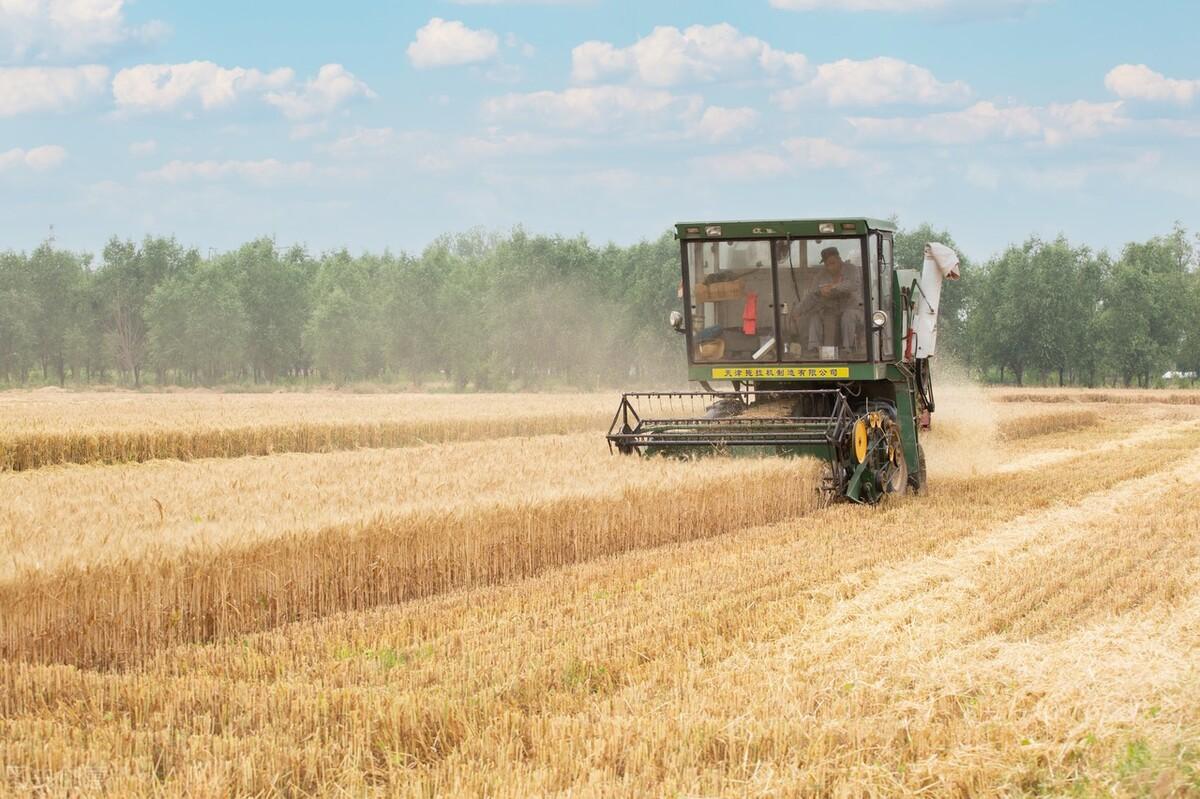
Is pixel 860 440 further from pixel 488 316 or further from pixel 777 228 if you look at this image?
pixel 488 316

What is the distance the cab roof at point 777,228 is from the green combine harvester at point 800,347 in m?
0.01

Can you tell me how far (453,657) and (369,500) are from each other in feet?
10.8

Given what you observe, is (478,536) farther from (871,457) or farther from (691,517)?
(871,457)

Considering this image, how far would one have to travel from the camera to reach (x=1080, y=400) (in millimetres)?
41750

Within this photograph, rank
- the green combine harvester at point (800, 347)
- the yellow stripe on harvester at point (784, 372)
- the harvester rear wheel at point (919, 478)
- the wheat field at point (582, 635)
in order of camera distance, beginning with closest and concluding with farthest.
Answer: the wheat field at point (582, 635) → the green combine harvester at point (800, 347) → the yellow stripe on harvester at point (784, 372) → the harvester rear wheel at point (919, 478)

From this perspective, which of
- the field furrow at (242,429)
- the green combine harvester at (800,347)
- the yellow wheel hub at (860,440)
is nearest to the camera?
the yellow wheel hub at (860,440)

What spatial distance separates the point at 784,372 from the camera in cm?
1346

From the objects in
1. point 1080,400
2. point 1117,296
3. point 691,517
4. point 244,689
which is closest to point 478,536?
point 691,517

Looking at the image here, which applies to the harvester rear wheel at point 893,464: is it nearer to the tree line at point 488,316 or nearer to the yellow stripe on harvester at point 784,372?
the yellow stripe on harvester at point 784,372

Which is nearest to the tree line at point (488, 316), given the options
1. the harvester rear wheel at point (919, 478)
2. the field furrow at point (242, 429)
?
the field furrow at point (242, 429)

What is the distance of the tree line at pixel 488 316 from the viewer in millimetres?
60750

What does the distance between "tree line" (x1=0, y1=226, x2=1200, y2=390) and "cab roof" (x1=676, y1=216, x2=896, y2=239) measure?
140 feet

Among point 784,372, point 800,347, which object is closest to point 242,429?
point 784,372

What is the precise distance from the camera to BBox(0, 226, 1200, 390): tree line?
60.8 meters
